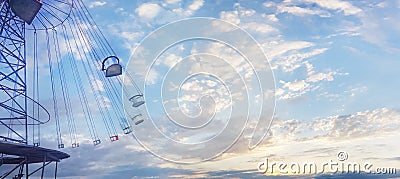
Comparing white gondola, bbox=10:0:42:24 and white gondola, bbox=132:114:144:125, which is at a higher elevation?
white gondola, bbox=10:0:42:24

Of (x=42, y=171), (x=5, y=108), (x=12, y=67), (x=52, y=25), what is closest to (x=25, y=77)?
(x=12, y=67)

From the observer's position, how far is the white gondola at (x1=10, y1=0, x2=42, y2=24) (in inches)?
1282

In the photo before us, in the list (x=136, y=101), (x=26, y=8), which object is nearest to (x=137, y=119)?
(x=136, y=101)

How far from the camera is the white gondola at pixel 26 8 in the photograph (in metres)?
32.6

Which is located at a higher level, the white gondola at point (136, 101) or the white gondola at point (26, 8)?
the white gondola at point (26, 8)

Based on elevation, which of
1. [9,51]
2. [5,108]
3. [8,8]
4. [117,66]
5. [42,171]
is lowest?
[42,171]

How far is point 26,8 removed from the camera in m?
33.5

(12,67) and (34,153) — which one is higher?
(12,67)

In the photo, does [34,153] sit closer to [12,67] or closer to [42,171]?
[42,171]

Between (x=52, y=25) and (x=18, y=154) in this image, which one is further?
(x=52, y=25)

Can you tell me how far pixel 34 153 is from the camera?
35219mm

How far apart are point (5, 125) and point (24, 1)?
11.5 meters

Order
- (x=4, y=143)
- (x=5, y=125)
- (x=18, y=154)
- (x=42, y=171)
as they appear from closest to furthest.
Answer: (x=4, y=143) < (x=5, y=125) < (x=18, y=154) < (x=42, y=171)

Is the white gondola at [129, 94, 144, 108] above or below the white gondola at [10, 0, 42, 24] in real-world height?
below
